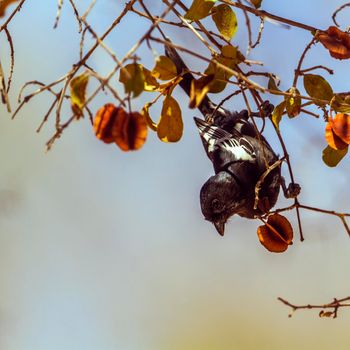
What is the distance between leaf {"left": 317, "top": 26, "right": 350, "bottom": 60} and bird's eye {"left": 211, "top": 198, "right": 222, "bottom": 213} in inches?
43.7

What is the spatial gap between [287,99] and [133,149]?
590mm

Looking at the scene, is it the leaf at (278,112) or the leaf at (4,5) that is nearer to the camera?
the leaf at (4,5)

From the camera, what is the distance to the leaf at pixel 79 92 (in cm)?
129

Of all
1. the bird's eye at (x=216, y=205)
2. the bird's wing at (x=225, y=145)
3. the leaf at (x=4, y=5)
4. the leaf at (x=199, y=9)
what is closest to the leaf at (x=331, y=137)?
the leaf at (x=199, y=9)

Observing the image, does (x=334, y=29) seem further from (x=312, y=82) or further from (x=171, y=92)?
(x=171, y=92)

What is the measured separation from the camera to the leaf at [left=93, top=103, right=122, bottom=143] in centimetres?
131

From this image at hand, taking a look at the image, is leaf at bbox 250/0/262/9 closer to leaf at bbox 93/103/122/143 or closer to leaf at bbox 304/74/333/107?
leaf at bbox 304/74/333/107

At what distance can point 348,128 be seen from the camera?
5.28ft

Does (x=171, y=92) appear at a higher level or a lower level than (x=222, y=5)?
lower

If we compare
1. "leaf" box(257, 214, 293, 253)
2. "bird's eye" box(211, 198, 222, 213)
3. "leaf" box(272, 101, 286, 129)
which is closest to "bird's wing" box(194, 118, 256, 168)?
"bird's eye" box(211, 198, 222, 213)

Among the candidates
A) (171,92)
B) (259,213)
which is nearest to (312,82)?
(171,92)

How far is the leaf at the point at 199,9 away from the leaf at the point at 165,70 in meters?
0.15

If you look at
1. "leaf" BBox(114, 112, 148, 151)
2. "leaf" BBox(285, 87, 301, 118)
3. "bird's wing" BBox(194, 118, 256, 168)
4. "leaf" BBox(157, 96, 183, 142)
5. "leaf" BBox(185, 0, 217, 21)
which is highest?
"bird's wing" BBox(194, 118, 256, 168)

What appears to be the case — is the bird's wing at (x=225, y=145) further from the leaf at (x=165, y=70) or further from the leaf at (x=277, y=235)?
the leaf at (x=165, y=70)
